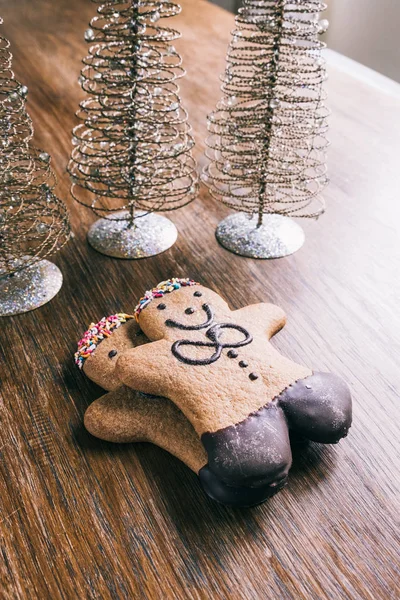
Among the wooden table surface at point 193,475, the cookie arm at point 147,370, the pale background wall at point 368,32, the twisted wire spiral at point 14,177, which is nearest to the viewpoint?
the wooden table surface at point 193,475

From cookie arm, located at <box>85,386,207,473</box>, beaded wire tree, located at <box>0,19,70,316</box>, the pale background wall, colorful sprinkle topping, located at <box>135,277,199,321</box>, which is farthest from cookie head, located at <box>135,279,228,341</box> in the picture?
the pale background wall

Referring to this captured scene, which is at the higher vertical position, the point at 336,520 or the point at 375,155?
the point at 375,155

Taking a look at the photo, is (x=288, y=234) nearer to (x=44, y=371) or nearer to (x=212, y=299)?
(x=212, y=299)

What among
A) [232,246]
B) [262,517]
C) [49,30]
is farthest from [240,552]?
[49,30]

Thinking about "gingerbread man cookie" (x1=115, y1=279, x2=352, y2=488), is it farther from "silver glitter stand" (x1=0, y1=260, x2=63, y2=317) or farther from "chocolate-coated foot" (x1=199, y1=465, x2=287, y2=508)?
"silver glitter stand" (x1=0, y1=260, x2=63, y2=317)

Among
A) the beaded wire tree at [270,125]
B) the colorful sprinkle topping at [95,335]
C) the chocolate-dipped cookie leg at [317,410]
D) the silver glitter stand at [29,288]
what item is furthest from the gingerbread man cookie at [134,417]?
the beaded wire tree at [270,125]

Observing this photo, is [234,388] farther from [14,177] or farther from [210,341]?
[14,177]

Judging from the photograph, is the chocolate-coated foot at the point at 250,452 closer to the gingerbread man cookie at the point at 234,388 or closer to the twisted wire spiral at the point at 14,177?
the gingerbread man cookie at the point at 234,388
